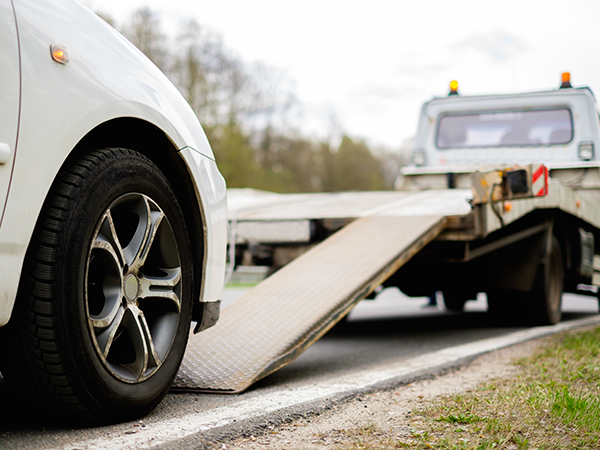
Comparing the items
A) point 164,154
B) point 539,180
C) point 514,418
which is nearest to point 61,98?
point 164,154

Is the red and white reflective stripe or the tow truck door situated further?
the red and white reflective stripe

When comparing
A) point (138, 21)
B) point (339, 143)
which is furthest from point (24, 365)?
point (339, 143)

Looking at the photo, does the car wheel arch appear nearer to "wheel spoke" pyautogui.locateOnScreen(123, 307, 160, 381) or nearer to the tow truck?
"wheel spoke" pyautogui.locateOnScreen(123, 307, 160, 381)

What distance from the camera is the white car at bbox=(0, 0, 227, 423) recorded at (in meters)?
1.92

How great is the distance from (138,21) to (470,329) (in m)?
18.8

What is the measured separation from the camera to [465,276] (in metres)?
6.07

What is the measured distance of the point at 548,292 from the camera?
19.7 ft

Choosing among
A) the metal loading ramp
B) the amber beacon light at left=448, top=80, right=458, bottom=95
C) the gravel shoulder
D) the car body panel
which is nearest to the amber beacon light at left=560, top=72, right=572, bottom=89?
the amber beacon light at left=448, top=80, right=458, bottom=95

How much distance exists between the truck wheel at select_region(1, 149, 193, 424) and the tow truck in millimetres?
587

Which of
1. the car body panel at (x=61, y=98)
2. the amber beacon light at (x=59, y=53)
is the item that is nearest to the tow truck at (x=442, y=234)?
the car body panel at (x=61, y=98)

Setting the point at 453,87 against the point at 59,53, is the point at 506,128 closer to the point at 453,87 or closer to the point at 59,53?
the point at 453,87

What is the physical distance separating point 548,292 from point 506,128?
2.80 meters

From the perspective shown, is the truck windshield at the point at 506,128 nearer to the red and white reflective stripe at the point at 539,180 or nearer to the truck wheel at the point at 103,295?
the red and white reflective stripe at the point at 539,180

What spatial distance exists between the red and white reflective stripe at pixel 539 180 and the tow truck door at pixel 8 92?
3.82 metres
